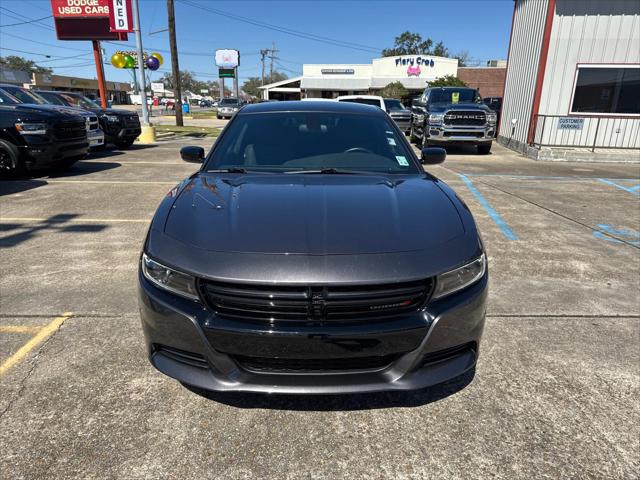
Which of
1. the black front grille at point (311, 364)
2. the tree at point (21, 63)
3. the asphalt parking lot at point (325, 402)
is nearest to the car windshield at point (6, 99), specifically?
the asphalt parking lot at point (325, 402)

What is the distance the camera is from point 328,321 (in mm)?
1923

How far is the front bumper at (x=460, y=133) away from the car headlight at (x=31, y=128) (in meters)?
10.3

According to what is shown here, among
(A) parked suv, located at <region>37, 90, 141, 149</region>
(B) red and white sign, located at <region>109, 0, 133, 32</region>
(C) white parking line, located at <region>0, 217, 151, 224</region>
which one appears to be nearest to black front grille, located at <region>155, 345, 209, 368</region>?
(C) white parking line, located at <region>0, 217, 151, 224</region>

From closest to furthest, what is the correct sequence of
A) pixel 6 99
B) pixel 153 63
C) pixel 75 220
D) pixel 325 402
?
pixel 325 402, pixel 75 220, pixel 6 99, pixel 153 63

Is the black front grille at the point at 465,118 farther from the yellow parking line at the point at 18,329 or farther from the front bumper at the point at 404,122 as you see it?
the yellow parking line at the point at 18,329

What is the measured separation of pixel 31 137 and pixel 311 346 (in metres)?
8.93

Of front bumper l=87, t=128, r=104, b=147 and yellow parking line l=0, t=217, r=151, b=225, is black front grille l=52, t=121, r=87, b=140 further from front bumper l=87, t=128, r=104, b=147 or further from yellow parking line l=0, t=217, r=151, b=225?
yellow parking line l=0, t=217, r=151, b=225

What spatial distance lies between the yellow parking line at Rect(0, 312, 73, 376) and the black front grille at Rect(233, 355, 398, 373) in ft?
5.70

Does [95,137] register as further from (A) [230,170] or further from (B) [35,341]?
(A) [230,170]

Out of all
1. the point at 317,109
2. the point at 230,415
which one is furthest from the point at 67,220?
the point at 230,415

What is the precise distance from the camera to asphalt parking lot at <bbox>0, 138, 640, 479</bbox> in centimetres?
203

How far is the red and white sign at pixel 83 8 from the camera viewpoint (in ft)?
73.9

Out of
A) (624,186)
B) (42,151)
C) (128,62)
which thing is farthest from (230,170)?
(128,62)

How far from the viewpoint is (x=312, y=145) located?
340 centimetres
